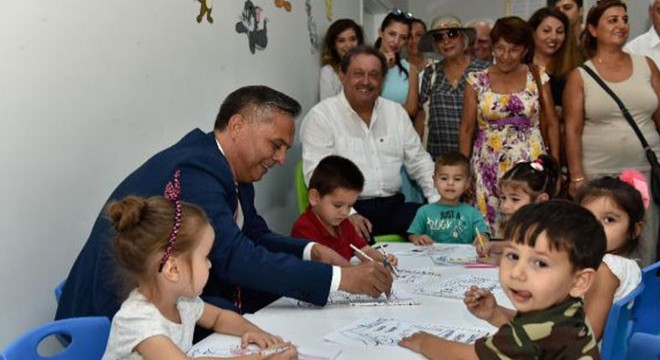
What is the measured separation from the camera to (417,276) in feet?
7.26

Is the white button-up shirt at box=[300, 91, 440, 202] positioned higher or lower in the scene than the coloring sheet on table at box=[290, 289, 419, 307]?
higher

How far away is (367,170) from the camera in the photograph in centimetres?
368

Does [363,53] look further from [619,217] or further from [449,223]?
[619,217]

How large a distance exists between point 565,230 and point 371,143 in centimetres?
252

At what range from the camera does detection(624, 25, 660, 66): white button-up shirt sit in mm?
4133

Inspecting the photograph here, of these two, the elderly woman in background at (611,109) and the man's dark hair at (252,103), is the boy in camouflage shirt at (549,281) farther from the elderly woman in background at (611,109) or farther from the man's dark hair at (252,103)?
the elderly woman in background at (611,109)

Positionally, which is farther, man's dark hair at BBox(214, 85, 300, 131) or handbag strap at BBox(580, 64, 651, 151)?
handbag strap at BBox(580, 64, 651, 151)

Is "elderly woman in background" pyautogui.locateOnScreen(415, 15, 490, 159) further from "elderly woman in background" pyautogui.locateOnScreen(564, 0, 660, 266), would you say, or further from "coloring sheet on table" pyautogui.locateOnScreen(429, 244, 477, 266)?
"coloring sheet on table" pyautogui.locateOnScreen(429, 244, 477, 266)

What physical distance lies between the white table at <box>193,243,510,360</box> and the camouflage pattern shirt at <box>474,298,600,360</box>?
27 cm

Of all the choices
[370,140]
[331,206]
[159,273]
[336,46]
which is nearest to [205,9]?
[331,206]

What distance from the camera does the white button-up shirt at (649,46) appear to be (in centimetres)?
413

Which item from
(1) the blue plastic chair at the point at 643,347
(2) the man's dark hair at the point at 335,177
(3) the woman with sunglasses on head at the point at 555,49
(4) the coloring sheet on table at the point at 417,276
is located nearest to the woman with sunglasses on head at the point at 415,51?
(3) the woman with sunglasses on head at the point at 555,49

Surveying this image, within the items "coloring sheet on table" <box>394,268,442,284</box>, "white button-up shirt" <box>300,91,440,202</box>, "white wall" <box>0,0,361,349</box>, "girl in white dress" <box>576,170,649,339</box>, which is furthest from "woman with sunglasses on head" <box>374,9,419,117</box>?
"girl in white dress" <box>576,170,649,339</box>

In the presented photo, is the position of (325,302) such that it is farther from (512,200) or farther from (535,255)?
(512,200)
